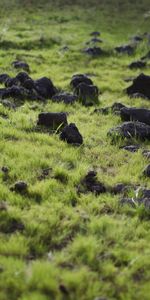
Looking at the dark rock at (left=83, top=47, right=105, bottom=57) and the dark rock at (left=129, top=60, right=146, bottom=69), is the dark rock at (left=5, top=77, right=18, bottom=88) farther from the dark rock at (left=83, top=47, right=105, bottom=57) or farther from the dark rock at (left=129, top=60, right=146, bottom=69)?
the dark rock at (left=83, top=47, right=105, bottom=57)

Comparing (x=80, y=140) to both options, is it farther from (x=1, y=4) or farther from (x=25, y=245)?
(x=1, y=4)

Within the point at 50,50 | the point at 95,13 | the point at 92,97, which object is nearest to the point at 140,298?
the point at 92,97

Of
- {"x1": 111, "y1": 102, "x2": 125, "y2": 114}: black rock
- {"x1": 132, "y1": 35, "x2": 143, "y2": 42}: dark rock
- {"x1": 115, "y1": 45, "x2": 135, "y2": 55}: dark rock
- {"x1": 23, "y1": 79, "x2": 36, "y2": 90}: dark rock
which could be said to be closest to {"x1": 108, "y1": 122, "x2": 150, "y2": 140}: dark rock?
{"x1": 111, "y1": 102, "x2": 125, "y2": 114}: black rock

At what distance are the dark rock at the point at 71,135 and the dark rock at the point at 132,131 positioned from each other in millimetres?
1099

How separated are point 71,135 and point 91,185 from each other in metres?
2.44

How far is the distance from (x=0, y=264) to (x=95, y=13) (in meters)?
37.3

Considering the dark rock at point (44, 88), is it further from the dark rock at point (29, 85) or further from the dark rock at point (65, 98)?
the dark rock at point (65, 98)

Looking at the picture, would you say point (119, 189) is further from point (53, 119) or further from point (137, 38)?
point (137, 38)

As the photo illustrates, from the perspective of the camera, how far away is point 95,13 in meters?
41.0

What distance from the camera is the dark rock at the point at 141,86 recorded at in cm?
1667

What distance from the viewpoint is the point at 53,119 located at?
39.3 ft

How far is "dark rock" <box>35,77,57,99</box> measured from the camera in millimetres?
15516

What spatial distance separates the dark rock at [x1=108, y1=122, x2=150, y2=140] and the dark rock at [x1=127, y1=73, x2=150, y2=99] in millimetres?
5028

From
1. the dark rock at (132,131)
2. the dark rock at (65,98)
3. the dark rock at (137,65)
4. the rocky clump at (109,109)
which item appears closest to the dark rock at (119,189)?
the dark rock at (132,131)
